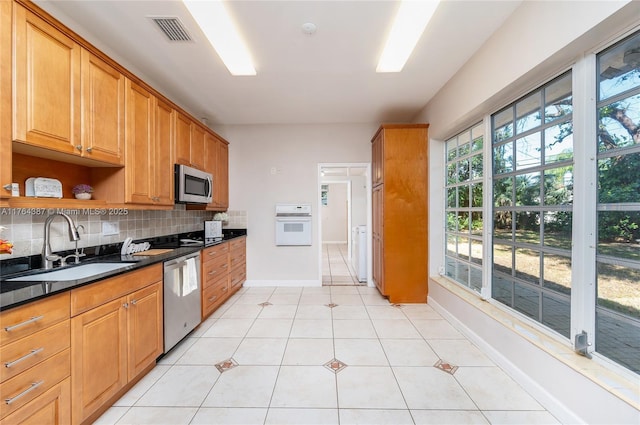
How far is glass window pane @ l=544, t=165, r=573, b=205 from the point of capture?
5.21 ft

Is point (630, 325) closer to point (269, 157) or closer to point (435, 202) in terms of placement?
point (435, 202)

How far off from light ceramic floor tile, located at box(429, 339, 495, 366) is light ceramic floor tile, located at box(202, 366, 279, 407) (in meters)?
1.44

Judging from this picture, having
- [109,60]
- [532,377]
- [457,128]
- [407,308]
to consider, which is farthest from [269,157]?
[532,377]

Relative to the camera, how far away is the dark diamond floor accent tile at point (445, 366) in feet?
6.42

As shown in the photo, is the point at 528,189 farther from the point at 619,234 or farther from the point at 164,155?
the point at 164,155

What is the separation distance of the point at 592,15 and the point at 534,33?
15.4 inches

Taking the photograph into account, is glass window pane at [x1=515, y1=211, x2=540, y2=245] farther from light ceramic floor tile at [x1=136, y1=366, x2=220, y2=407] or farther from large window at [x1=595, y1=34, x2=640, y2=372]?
light ceramic floor tile at [x1=136, y1=366, x2=220, y2=407]

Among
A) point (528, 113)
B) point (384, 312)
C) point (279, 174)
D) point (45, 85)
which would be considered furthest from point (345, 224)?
point (45, 85)

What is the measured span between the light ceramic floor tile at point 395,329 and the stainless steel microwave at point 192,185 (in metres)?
2.49

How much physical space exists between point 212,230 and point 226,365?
1955mm

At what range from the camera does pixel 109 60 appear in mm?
1884

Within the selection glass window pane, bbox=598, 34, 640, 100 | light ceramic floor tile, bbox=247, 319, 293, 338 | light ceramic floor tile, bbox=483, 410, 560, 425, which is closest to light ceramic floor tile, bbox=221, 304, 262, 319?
light ceramic floor tile, bbox=247, 319, 293, 338

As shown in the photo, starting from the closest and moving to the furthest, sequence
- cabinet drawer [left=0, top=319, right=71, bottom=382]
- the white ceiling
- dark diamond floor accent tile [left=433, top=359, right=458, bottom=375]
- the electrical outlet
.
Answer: cabinet drawer [left=0, top=319, right=71, bottom=382] < the white ceiling < dark diamond floor accent tile [left=433, top=359, right=458, bottom=375] < the electrical outlet

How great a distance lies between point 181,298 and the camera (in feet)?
7.57
